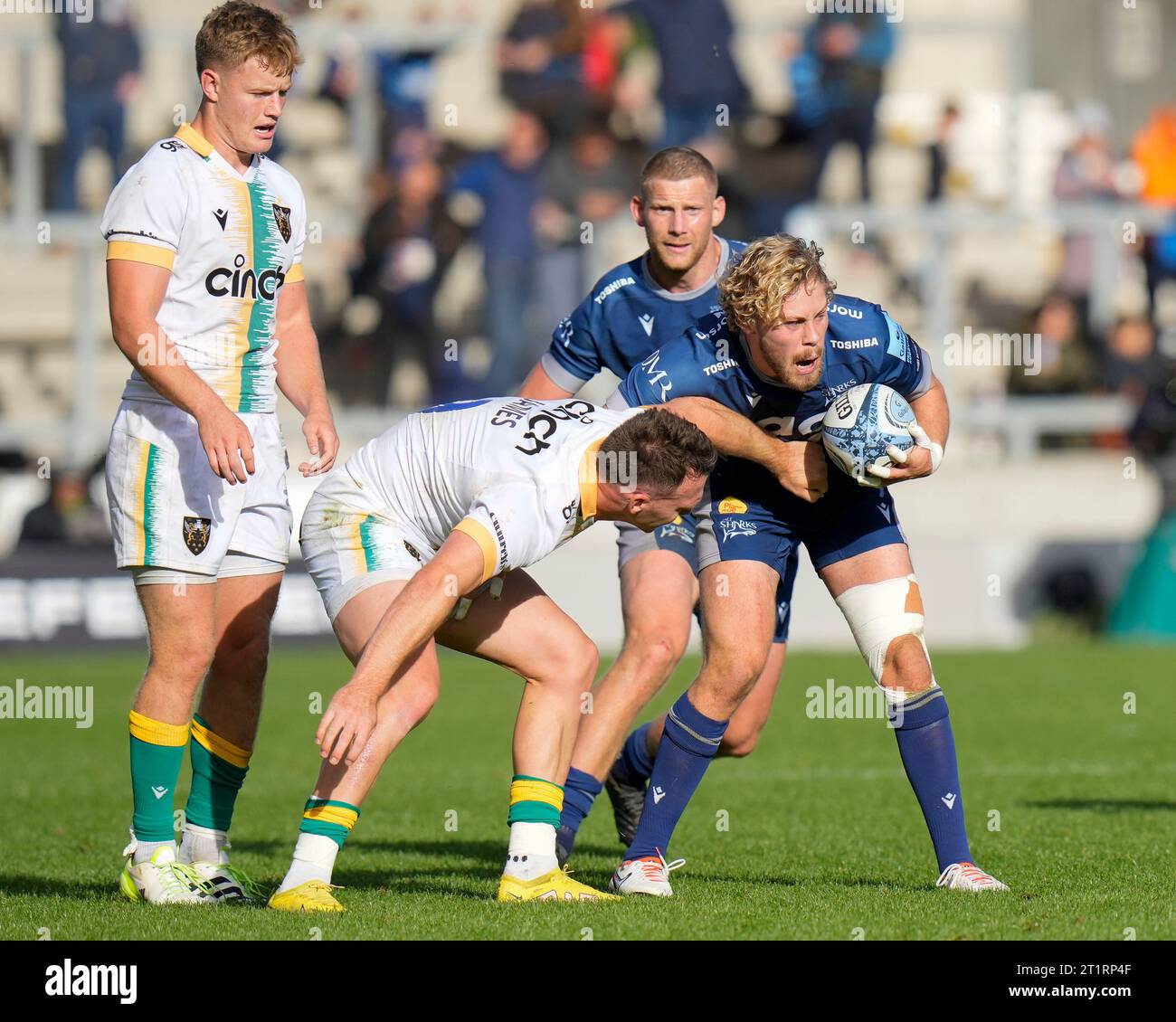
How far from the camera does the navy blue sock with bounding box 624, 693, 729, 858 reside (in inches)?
257

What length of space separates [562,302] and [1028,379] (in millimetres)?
4437

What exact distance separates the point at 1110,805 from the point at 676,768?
2.84 metres

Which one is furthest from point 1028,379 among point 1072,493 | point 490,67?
point 490,67

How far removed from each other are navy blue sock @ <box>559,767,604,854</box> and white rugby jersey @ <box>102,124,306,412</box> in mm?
1703

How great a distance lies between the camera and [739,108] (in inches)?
731

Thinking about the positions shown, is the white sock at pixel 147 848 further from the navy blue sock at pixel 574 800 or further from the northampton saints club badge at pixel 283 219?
the northampton saints club badge at pixel 283 219

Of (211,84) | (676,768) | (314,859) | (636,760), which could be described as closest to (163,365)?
(211,84)

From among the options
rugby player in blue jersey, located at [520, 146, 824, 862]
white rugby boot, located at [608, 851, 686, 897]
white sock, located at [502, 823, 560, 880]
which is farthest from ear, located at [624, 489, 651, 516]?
rugby player in blue jersey, located at [520, 146, 824, 862]

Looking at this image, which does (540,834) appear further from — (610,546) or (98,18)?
(98,18)

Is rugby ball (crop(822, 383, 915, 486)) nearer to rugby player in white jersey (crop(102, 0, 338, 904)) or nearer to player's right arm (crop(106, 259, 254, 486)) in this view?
rugby player in white jersey (crop(102, 0, 338, 904))

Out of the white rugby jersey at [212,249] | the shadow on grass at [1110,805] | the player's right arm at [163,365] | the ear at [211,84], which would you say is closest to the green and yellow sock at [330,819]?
the player's right arm at [163,365]

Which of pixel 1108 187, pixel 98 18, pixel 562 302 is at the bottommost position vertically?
pixel 562 302

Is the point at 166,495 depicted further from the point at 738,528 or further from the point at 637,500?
the point at 738,528
